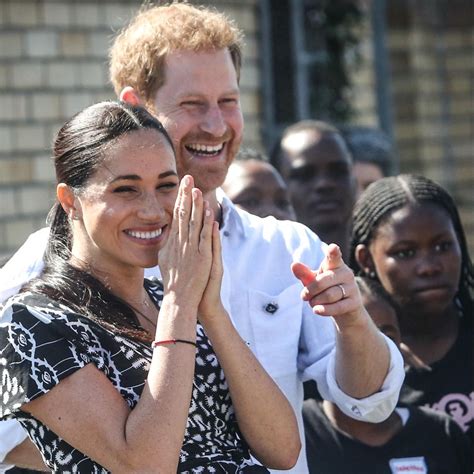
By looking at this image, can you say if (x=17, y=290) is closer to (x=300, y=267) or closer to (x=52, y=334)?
(x=52, y=334)

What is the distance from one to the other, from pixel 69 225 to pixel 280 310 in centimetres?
76

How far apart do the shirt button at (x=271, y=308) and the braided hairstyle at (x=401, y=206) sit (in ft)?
3.73

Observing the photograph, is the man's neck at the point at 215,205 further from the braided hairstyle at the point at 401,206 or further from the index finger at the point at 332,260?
the braided hairstyle at the point at 401,206

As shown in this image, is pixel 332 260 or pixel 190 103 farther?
pixel 190 103

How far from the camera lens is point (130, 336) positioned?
3039 millimetres

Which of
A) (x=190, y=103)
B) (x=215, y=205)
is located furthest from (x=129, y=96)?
(x=215, y=205)

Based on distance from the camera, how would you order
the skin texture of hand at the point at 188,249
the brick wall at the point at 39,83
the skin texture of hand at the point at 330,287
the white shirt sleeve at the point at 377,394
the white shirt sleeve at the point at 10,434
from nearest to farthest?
the skin texture of hand at the point at 188,249 → the skin texture of hand at the point at 330,287 → the white shirt sleeve at the point at 10,434 → the white shirt sleeve at the point at 377,394 → the brick wall at the point at 39,83

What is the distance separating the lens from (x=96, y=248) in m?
3.19

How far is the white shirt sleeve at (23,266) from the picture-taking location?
11.2ft

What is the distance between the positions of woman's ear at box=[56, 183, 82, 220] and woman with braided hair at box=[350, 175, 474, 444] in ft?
5.64

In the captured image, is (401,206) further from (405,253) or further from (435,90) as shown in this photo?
(435,90)

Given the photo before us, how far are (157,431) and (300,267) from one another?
67 cm

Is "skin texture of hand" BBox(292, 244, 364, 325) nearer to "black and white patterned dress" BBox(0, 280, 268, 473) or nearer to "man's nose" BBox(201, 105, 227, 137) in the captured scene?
"black and white patterned dress" BBox(0, 280, 268, 473)

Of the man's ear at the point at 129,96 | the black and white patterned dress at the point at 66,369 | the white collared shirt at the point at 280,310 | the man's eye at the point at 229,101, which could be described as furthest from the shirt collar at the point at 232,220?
the black and white patterned dress at the point at 66,369
